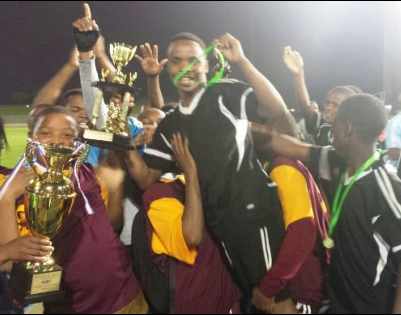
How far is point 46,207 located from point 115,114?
33 cm

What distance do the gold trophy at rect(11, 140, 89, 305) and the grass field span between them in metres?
0.15

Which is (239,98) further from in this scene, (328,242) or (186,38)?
(328,242)

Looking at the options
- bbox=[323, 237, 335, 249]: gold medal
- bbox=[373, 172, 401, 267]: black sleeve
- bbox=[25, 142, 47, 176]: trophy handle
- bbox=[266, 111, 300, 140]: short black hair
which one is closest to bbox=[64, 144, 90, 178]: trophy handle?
bbox=[25, 142, 47, 176]: trophy handle

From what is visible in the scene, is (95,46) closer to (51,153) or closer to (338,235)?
(51,153)

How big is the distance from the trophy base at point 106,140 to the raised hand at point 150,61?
0.86 feet

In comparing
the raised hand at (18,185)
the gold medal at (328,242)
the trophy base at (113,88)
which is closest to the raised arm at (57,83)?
the trophy base at (113,88)

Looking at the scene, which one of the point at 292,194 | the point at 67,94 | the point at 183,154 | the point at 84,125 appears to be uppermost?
the point at 67,94

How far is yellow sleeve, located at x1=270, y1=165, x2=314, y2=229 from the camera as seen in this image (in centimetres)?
131

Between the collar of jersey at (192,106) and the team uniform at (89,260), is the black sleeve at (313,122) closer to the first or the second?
the collar of jersey at (192,106)

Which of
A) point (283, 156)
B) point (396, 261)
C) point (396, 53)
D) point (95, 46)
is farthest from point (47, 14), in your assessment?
point (396, 261)

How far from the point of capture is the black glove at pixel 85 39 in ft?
4.20

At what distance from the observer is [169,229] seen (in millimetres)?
1303

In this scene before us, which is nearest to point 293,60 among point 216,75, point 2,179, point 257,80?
point 257,80

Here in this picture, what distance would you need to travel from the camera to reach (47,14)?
137 cm
